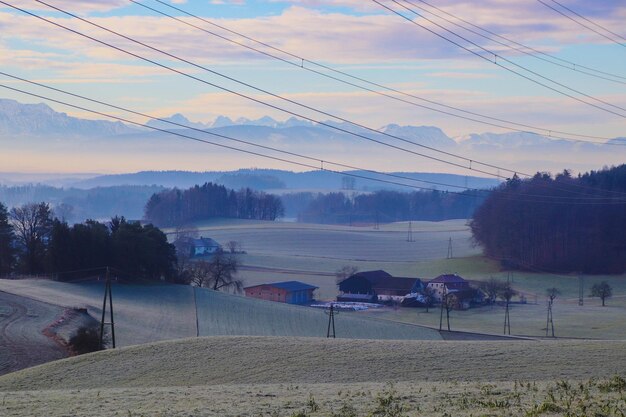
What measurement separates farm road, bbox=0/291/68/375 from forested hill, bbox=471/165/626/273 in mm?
55595

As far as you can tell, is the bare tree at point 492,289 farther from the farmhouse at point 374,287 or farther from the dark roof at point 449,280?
the farmhouse at point 374,287

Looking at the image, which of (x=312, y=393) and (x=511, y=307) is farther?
(x=511, y=307)

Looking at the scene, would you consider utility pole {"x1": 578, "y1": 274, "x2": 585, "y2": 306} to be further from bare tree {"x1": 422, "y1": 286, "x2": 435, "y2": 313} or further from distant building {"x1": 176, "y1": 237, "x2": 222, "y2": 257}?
distant building {"x1": 176, "y1": 237, "x2": 222, "y2": 257}

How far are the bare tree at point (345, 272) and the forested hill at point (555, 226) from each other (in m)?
16.5

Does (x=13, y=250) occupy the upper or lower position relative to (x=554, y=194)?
lower

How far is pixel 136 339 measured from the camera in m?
38.5

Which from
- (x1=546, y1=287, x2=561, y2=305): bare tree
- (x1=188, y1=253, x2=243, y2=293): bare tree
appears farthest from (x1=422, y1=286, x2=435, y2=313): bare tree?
(x1=188, y1=253, x2=243, y2=293): bare tree

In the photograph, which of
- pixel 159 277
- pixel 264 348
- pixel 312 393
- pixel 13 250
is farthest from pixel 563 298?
pixel 312 393

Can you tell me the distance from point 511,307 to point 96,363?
45.1 m

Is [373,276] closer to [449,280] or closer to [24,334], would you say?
[449,280]

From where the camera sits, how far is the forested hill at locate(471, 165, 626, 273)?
89.6m

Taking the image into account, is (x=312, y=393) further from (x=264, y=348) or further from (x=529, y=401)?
(x=264, y=348)

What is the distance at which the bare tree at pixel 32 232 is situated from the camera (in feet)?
225

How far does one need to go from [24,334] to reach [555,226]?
6750 centimetres
